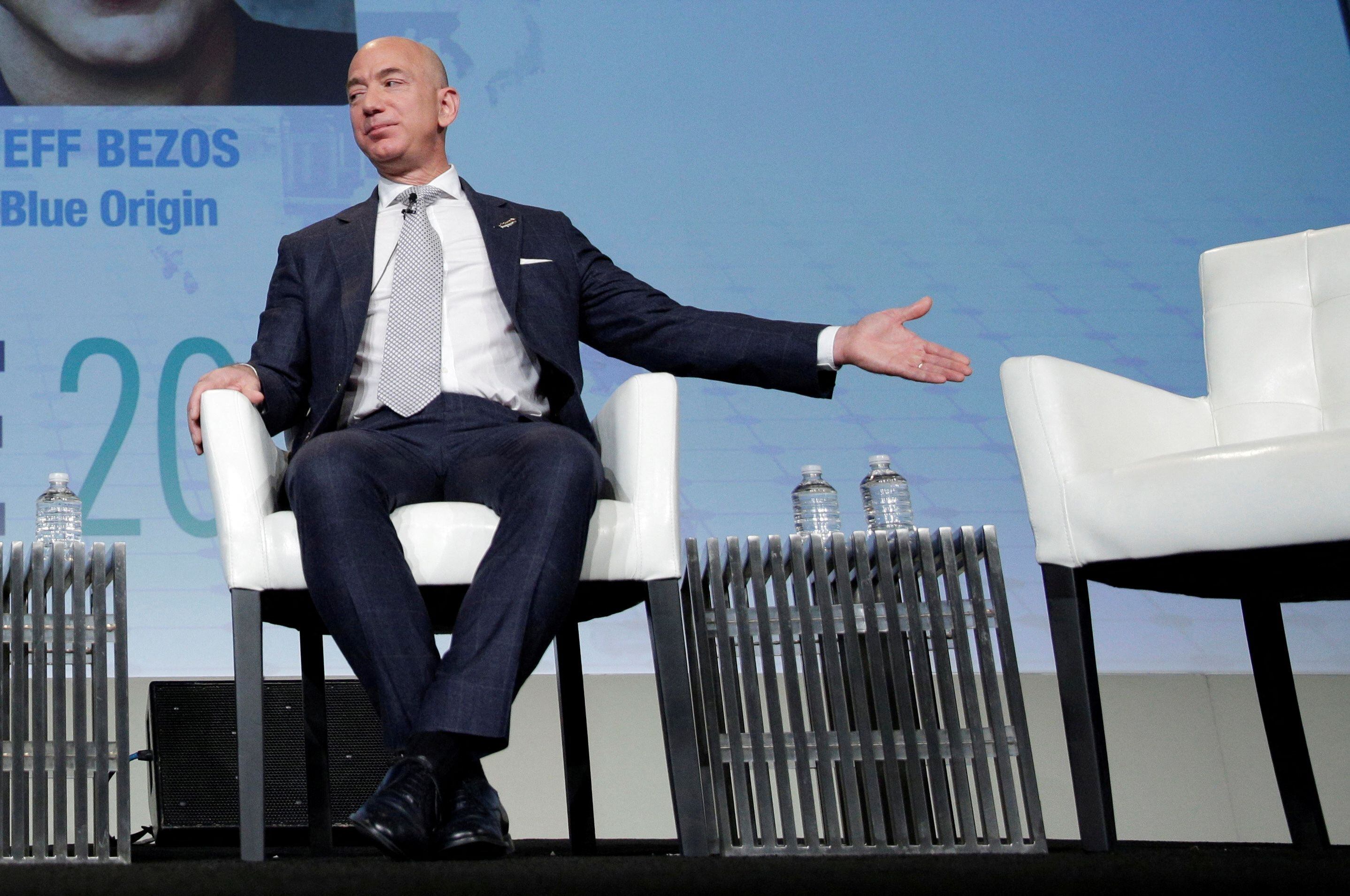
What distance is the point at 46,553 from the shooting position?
180cm

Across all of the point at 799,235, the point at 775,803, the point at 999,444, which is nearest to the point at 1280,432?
the point at 775,803

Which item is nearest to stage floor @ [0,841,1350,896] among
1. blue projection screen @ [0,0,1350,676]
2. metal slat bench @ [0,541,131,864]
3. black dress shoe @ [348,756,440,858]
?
Result: black dress shoe @ [348,756,440,858]

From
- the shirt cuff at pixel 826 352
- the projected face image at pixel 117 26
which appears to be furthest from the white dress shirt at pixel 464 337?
the projected face image at pixel 117 26

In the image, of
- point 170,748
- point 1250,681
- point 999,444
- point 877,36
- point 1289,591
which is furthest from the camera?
point 877,36

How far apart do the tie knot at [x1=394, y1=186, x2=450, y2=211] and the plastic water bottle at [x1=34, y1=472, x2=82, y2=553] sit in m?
0.77

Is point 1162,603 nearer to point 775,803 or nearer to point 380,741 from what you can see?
point 775,803

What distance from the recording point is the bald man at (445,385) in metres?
1.29

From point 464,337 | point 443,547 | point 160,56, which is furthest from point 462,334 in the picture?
point 160,56

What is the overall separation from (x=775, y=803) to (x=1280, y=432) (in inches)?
49.3

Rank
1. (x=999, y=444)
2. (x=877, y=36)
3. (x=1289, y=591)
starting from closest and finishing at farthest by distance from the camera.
Answer: (x=1289, y=591) → (x=999, y=444) → (x=877, y=36)

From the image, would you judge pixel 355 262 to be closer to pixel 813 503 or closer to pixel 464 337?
pixel 464 337

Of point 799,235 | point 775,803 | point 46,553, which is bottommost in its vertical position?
point 775,803

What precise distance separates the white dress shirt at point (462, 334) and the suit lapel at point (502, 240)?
1 cm

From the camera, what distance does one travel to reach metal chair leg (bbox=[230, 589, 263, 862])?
147 cm
